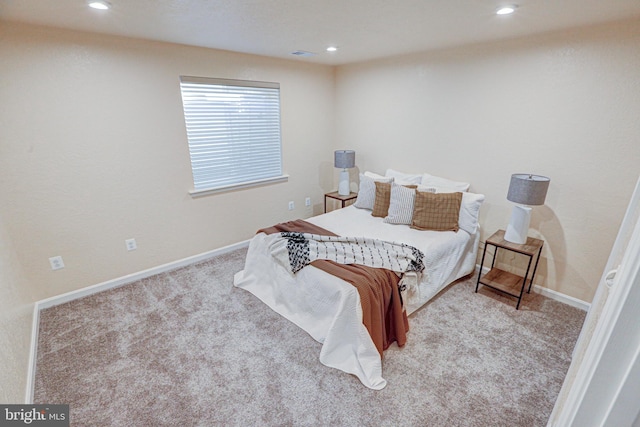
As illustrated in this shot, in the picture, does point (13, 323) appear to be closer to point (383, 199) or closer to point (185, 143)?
point (185, 143)

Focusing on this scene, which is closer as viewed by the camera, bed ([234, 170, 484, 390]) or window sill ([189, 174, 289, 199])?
bed ([234, 170, 484, 390])

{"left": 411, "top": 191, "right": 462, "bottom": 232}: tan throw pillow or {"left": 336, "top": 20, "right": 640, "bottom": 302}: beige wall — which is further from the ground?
{"left": 336, "top": 20, "right": 640, "bottom": 302}: beige wall

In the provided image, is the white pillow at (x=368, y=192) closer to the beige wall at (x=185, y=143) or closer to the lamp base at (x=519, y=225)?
the beige wall at (x=185, y=143)

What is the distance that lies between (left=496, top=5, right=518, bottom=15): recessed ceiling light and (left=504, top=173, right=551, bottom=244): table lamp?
1.22 meters

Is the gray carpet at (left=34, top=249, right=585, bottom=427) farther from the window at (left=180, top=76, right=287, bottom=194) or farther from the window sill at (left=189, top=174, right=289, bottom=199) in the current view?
the window at (left=180, top=76, right=287, bottom=194)

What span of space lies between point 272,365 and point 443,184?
252cm

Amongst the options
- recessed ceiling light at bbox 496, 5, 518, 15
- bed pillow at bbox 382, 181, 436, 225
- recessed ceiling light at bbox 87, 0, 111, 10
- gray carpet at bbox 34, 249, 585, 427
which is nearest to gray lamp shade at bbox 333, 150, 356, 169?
bed pillow at bbox 382, 181, 436, 225

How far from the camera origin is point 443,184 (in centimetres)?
325

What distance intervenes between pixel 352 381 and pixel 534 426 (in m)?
1.03

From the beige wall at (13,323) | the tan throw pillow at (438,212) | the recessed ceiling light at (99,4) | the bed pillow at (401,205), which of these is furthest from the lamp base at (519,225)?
A: the beige wall at (13,323)

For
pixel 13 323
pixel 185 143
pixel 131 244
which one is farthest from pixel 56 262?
pixel 185 143

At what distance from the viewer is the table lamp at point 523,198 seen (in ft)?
7.77

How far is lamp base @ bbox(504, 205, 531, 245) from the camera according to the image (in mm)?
2535

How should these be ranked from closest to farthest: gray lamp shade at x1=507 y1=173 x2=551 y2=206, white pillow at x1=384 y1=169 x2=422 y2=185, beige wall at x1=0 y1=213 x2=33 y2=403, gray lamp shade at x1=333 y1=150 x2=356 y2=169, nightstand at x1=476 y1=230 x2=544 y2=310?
beige wall at x1=0 y1=213 x2=33 y2=403 < gray lamp shade at x1=507 y1=173 x2=551 y2=206 < nightstand at x1=476 y1=230 x2=544 y2=310 < white pillow at x1=384 y1=169 x2=422 y2=185 < gray lamp shade at x1=333 y1=150 x2=356 y2=169
